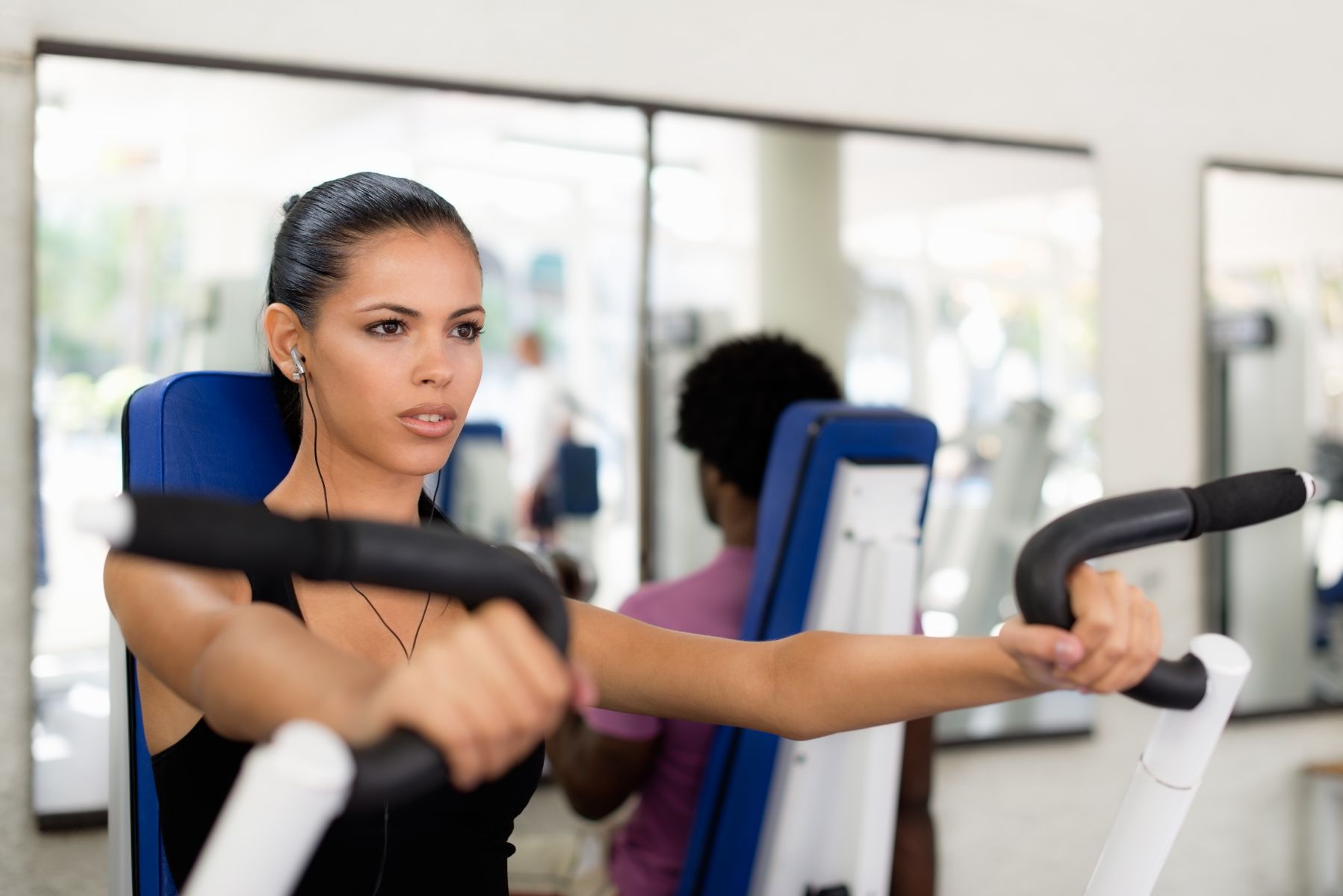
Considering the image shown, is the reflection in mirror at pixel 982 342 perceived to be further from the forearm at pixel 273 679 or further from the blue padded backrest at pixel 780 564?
the forearm at pixel 273 679

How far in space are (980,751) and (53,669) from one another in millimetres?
1899

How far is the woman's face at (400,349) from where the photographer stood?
112cm

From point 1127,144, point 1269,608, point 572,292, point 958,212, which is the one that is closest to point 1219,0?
point 1127,144

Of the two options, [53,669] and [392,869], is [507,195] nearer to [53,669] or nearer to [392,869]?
[53,669]

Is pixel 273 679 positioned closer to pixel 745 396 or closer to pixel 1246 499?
pixel 1246 499

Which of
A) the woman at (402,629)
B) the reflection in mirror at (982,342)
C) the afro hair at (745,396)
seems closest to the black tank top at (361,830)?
the woman at (402,629)

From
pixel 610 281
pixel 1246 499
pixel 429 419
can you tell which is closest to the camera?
pixel 1246 499

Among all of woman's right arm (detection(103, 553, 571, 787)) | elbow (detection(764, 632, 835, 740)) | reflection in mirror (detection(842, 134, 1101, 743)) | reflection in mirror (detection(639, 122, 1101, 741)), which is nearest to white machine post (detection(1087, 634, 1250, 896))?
elbow (detection(764, 632, 835, 740))

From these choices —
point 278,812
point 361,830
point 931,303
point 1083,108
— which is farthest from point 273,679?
point 1083,108

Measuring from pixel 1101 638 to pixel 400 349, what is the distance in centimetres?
67

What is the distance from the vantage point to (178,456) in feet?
3.85

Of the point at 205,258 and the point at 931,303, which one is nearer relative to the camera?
the point at 205,258

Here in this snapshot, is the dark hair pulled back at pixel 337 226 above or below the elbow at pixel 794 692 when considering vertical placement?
above

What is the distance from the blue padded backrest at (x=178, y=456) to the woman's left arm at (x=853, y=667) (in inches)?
14.8
